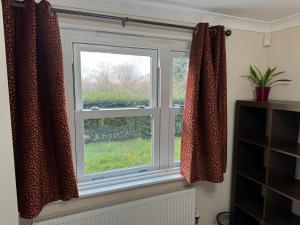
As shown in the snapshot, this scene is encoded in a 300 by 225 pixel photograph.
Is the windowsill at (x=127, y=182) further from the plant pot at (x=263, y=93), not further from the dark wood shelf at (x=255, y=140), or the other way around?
the plant pot at (x=263, y=93)

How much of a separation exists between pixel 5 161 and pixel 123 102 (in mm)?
1125

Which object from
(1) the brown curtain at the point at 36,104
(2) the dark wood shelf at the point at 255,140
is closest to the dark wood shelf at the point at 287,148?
(2) the dark wood shelf at the point at 255,140

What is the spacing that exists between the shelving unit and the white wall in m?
1.76

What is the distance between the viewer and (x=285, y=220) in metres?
1.95

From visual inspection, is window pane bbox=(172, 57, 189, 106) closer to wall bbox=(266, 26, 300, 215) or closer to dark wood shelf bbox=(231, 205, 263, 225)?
wall bbox=(266, 26, 300, 215)

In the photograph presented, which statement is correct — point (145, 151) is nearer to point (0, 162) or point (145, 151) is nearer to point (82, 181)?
point (82, 181)

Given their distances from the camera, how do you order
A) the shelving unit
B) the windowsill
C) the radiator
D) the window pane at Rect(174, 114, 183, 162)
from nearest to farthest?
the radiator
the windowsill
the shelving unit
the window pane at Rect(174, 114, 183, 162)

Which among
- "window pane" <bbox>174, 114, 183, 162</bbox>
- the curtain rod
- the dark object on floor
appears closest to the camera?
the curtain rod

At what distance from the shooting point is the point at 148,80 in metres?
1.94

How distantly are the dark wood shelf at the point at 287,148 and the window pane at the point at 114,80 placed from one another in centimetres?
110

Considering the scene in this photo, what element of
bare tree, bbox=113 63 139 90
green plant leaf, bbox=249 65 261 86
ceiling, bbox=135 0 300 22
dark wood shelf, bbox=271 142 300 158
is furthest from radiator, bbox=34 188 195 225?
ceiling, bbox=135 0 300 22

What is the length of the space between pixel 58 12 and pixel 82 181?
122 centimetres

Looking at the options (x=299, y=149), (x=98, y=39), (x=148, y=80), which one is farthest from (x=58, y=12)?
(x=299, y=149)

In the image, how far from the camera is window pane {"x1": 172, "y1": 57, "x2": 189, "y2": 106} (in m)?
2.01
